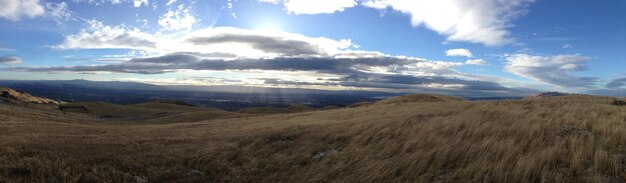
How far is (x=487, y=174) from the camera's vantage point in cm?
1027

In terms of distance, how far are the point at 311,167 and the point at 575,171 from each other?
7484mm

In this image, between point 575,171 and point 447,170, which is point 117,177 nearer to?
point 447,170

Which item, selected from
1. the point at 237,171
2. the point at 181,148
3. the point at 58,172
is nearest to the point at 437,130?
the point at 237,171

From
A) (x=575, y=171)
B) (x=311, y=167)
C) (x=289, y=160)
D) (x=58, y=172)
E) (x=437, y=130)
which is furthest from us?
(x=437, y=130)

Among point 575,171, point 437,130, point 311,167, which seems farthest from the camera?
point 437,130

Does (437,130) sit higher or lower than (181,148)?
higher

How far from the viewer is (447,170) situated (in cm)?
1134

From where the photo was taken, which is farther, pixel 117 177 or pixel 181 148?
pixel 181 148

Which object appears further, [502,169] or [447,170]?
[447,170]

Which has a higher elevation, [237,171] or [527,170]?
[527,170]

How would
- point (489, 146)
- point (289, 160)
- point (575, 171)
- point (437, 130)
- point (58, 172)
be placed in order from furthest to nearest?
point (437, 130), point (289, 160), point (489, 146), point (58, 172), point (575, 171)

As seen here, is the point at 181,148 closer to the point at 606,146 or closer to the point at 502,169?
the point at 502,169

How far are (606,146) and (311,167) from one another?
28.5 ft

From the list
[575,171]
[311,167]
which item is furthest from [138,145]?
[575,171]
